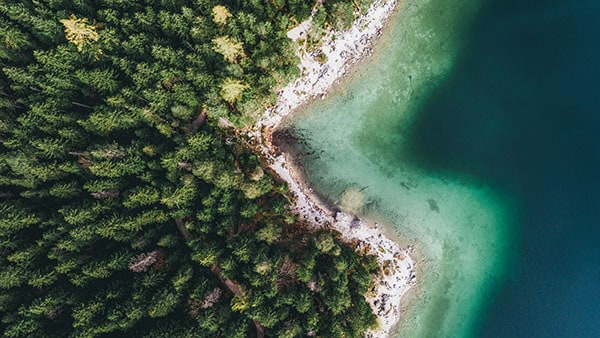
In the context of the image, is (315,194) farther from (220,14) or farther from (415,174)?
(220,14)

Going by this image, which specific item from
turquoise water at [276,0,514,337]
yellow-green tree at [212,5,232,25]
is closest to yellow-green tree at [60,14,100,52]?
yellow-green tree at [212,5,232,25]

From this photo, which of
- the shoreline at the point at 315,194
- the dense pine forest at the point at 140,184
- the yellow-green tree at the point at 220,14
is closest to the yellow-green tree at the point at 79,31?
the dense pine forest at the point at 140,184

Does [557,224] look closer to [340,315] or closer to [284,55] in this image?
[340,315]

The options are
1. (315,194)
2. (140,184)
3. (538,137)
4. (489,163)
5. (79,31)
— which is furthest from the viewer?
(489,163)

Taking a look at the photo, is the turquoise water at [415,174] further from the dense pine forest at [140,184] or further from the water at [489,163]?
the dense pine forest at [140,184]

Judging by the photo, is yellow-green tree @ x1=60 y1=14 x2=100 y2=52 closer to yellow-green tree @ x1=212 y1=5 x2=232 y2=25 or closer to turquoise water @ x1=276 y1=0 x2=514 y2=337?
yellow-green tree @ x1=212 y1=5 x2=232 y2=25

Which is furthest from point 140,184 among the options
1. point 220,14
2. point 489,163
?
point 489,163
